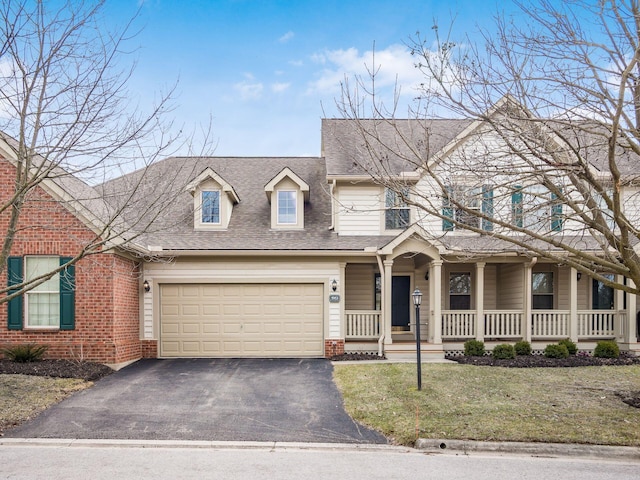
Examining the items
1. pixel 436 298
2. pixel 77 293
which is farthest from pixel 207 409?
pixel 436 298

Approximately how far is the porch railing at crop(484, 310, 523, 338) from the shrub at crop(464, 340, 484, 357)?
94cm

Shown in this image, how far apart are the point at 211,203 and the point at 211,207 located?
0.42ft

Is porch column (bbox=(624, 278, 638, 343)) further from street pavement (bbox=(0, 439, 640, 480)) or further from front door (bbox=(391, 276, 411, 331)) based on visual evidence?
street pavement (bbox=(0, 439, 640, 480))

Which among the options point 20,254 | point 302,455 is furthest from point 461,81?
point 20,254

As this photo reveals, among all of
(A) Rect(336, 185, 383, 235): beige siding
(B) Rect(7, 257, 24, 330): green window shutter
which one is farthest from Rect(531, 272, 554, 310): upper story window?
(B) Rect(7, 257, 24, 330): green window shutter

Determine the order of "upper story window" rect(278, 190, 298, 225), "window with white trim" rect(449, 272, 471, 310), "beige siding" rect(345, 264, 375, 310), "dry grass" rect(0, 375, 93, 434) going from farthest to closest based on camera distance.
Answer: "window with white trim" rect(449, 272, 471, 310) → "beige siding" rect(345, 264, 375, 310) → "upper story window" rect(278, 190, 298, 225) → "dry grass" rect(0, 375, 93, 434)

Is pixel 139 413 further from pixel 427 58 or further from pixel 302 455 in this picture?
pixel 427 58

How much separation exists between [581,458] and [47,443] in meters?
7.63

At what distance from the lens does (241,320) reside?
49.9ft

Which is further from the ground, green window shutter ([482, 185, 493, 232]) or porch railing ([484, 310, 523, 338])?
green window shutter ([482, 185, 493, 232])

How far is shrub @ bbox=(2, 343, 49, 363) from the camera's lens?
39.9 feet

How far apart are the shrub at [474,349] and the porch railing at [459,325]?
2.23 feet

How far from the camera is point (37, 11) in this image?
792 centimetres

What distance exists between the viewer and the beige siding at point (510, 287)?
16.0 meters
